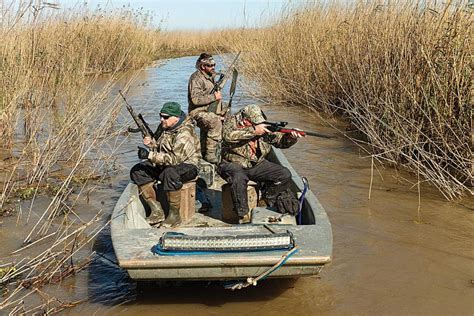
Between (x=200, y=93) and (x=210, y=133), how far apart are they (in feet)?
1.79

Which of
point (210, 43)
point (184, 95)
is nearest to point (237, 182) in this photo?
point (184, 95)

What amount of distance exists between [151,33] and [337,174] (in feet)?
54.7

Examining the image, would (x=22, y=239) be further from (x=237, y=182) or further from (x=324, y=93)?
(x=324, y=93)

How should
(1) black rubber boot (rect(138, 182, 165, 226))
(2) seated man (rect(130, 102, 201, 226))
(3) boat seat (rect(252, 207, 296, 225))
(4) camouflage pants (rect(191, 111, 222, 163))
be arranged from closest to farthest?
(3) boat seat (rect(252, 207, 296, 225)), (2) seated man (rect(130, 102, 201, 226)), (1) black rubber boot (rect(138, 182, 165, 226)), (4) camouflage pants (rect(191, 111, 222, 163))

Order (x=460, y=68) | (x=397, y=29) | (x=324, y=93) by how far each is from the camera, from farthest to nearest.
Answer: (x=324, y=93)
(x=397, y=29)
(x=460, y=68)

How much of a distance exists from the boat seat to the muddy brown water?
50 centimetres

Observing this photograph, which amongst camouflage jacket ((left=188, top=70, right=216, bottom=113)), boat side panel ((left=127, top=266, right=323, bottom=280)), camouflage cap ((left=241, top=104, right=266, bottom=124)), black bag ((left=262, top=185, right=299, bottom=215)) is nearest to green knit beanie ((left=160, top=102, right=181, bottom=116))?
camouflage cap ((left=241, top=104, right=266, bottom=124))

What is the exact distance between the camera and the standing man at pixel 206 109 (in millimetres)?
7219

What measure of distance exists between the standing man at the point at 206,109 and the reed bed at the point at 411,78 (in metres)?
1.91

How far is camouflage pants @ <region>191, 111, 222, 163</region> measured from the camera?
7.21 metres

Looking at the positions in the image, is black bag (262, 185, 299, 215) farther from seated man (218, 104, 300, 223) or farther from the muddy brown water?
the muddy brown water

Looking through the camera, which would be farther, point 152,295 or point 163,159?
point 163,159

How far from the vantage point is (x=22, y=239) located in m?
6.00

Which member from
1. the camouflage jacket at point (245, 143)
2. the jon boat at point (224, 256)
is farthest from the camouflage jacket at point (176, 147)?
the jon boat at point (224, 256)
